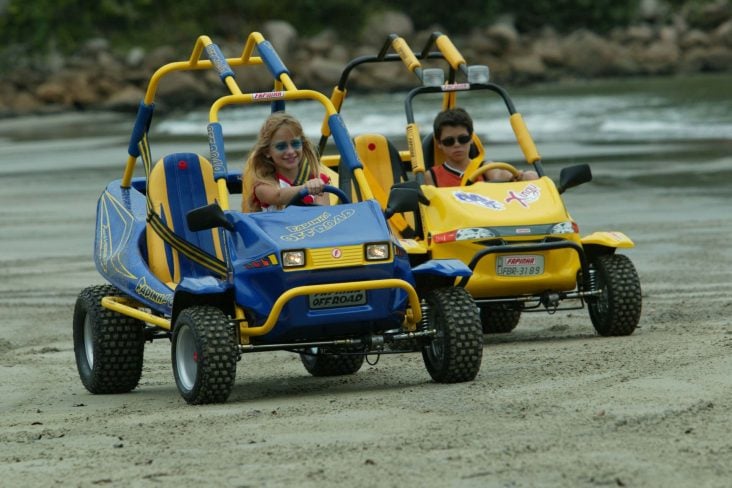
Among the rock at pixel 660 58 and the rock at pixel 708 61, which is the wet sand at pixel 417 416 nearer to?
the rock at pixel 708 61

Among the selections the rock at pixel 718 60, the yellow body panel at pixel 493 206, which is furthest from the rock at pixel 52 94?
the yellow body panel at pixel 493 206

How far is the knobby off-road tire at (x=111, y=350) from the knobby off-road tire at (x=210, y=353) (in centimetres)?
109

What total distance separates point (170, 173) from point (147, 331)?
0.92 meters

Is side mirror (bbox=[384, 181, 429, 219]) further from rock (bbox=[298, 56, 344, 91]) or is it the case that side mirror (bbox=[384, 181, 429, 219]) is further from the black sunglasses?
rock (bbox=[298, 56, 344, 91])

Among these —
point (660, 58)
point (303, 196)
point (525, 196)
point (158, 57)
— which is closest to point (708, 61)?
point (660, 58)

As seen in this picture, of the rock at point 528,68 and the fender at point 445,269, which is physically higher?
the fender at point 445,269

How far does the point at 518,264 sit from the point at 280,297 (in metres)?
2.84

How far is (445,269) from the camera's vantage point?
8711 mm

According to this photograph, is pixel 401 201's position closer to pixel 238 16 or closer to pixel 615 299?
pixel 615 299

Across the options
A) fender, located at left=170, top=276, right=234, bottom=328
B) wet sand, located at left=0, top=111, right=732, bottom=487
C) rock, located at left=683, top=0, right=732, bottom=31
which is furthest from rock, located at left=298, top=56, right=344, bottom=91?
fender, located at left=170, top=276, right=234, bottom=328

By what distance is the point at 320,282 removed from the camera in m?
8.23

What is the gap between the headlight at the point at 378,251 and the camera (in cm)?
832

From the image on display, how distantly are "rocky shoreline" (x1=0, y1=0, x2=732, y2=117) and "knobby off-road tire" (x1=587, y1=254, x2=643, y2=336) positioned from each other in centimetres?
4324

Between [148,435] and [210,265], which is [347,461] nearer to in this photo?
[148,435]
